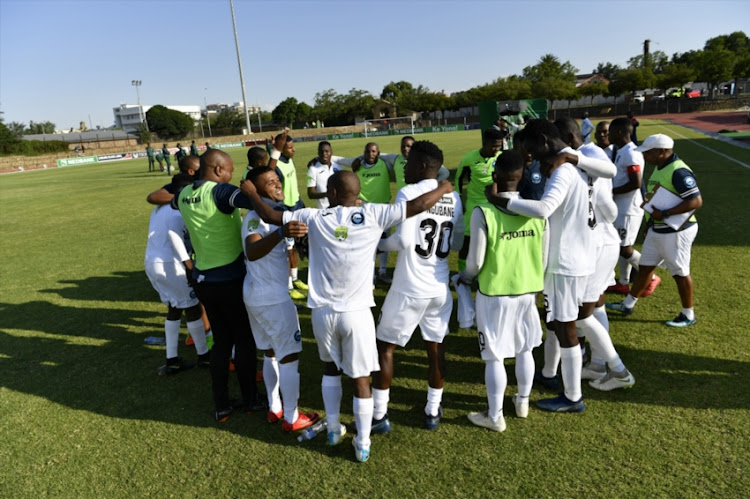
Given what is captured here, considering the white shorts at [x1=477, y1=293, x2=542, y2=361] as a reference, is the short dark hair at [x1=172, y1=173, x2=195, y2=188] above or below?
above

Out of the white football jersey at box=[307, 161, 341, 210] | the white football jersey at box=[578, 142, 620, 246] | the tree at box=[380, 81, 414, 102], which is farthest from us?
the tree at box=[380, 81, 414, 102]

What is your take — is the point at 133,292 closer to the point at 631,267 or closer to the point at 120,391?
the point at 120,391

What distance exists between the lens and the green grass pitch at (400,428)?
319cm

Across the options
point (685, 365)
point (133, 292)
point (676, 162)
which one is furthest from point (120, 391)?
point (676, 162)

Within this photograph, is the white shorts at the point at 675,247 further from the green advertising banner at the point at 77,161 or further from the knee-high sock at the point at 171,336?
the green advertising banner at the point at 77,161

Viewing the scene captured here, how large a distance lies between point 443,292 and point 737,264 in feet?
21.4

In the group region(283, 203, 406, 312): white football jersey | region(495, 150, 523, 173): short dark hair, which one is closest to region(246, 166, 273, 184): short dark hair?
region(283, 203, 406, 312): white football jersey

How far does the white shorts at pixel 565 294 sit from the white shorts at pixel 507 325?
315 millimetres

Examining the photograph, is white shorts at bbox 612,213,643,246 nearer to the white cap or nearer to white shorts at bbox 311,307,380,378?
the white cap

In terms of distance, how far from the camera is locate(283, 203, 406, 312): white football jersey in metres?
3.12

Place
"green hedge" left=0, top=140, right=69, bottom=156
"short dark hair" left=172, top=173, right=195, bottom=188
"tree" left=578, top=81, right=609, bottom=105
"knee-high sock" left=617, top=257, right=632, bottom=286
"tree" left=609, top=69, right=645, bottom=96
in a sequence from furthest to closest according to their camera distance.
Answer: "tree" left=578, top=81, right=609, bottom=105 < "tree" left=609, top=69, right=645, bottom=96 < "green hedge" left=0, top=140, right=69, bottom=156 < "knee-high sock" left=617, top=257, right=632, bottom=286 < "short dark hair" left=172, top=173, right=195, bottom=188

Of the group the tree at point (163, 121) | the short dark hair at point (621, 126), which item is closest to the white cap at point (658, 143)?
the short dark hair at point (621, 126)

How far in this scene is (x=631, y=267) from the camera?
6.68 meters

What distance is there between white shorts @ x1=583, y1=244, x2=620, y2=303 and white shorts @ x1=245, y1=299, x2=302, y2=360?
103 inches
